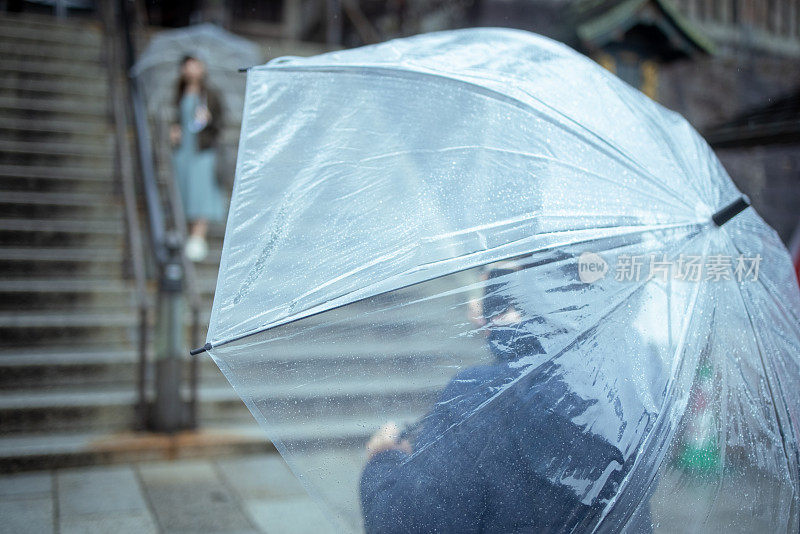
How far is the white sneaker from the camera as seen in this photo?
289 inches

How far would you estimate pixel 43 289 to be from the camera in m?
6.18

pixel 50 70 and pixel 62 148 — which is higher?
pixel 50 70

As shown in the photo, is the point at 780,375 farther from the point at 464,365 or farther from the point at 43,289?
the point at 43,289

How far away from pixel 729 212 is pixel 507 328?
77cm

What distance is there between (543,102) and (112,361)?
4598 mm

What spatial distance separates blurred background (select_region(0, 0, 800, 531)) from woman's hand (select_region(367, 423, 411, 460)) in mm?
33

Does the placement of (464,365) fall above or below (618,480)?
above

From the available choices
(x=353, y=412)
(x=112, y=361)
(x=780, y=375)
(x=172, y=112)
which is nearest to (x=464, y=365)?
(x=353, y=412)

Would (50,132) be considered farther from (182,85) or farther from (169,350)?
(169,350)

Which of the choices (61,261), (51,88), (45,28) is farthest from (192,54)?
(61,261)

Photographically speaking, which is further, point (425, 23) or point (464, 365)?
point (425, 23)

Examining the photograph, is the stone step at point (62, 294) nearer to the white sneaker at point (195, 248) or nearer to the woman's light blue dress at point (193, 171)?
the white sneaker at point (195, 248)

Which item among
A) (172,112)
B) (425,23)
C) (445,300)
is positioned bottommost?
(445,300)

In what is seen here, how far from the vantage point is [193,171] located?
24.4ft
